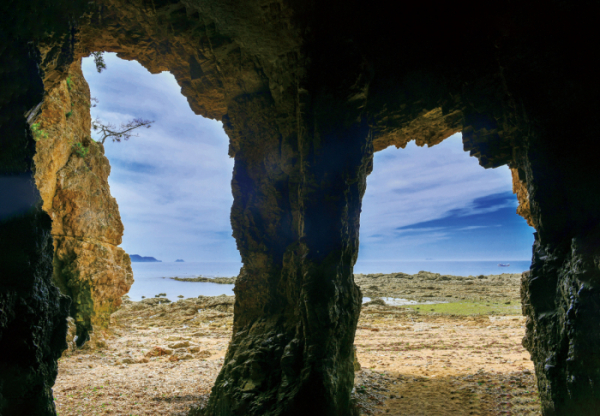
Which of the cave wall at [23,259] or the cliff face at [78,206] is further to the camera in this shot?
the cliff face at [78,206]

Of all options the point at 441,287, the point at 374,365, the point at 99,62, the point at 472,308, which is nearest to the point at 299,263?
the point at 374,365

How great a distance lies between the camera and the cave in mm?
4254

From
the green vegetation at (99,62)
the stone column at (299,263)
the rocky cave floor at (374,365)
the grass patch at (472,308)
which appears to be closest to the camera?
the stone column at (299,263)

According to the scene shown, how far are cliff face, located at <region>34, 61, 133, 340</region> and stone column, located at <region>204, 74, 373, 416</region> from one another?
740cm

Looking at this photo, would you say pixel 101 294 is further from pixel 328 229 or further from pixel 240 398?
pixel 328 229

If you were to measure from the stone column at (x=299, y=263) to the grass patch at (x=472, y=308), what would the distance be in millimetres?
15538

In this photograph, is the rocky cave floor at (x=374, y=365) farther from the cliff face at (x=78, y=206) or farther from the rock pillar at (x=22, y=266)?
the rock pillar at (x=22, y=266)

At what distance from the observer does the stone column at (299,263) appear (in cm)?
598

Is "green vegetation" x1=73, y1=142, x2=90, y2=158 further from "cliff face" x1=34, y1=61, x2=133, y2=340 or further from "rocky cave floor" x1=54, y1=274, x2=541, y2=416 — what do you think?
"rocky cave floor" x1=54, y1=274, x2=541, y2=416

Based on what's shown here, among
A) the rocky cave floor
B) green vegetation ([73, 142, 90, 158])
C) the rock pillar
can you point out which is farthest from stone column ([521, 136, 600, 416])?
green vegetation ([73, 142, 90, 158])

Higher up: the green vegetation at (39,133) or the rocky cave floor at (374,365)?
the green vegetation at (39,133)


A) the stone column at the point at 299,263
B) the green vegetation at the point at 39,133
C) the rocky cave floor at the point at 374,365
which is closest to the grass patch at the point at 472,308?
the rocky cave floor at the point at 374,365

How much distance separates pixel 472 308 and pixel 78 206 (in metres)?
22.4

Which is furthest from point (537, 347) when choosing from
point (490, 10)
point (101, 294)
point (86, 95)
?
point (86, 95)
